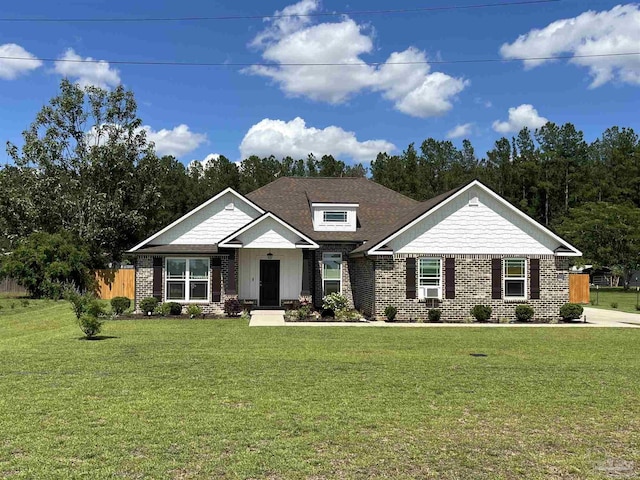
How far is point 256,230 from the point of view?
2316 centimetres

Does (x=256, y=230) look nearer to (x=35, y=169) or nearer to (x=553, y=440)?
(x=553, y=440)

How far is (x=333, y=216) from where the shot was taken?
2628 centimetres

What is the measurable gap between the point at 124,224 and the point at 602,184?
1707 inches

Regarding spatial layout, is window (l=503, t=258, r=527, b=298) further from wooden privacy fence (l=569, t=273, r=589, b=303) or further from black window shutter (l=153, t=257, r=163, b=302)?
wooden privacy fence (l=569, t=273, r=589, b=303)

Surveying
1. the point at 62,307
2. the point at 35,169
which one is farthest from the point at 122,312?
the point at 35,169

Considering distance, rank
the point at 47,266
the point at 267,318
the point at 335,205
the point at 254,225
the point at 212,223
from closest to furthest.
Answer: the point at 267,318 < the point at 254,225 < the point at 212,223 < the point at 335,205 < the point at 47,266

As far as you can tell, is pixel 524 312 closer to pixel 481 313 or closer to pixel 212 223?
pixel 481 313

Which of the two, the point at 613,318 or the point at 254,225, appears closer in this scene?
the point at 254,225

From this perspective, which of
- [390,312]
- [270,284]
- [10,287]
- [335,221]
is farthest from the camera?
[10,287]

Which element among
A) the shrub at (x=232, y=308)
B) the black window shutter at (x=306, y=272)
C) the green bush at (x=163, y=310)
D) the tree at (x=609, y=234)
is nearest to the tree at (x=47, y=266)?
the green bush at (x=163, y=310)

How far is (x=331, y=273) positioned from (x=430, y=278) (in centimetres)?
474

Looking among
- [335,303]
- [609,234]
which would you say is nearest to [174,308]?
[335,303]

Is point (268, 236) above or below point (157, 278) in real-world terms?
above

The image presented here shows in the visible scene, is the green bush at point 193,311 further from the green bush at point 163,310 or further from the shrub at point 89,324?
the shrub at point 89,324
